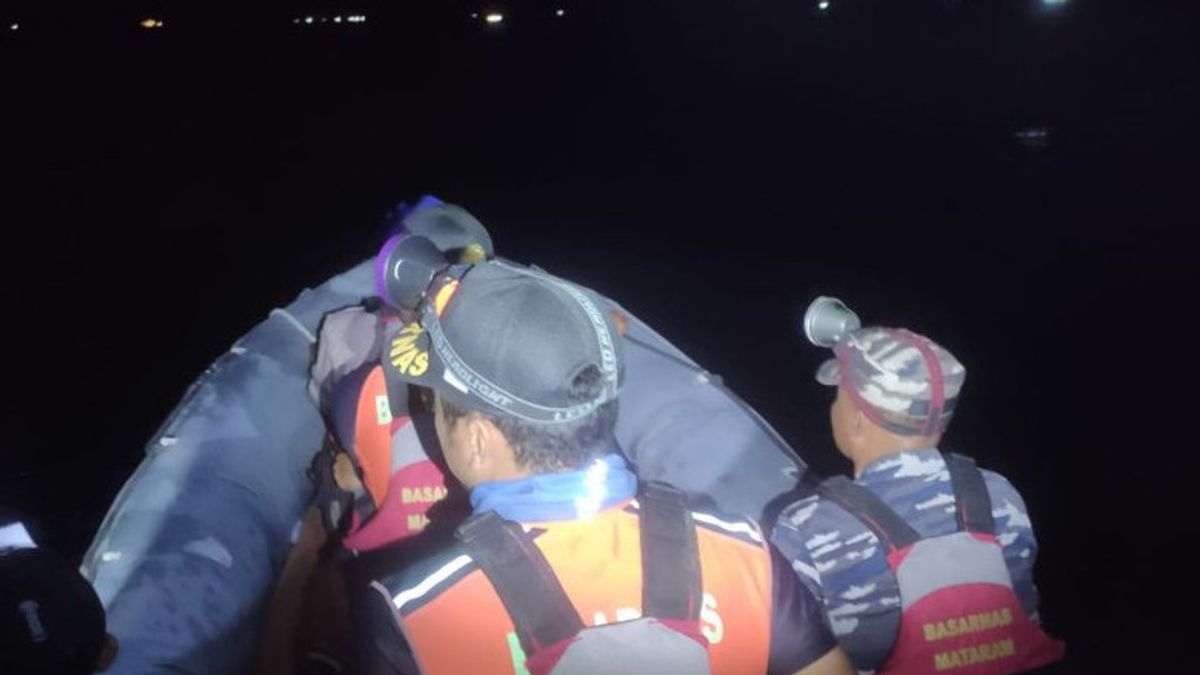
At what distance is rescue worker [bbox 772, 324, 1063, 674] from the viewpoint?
222cm

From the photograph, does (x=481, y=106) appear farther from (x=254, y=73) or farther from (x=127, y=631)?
(x=127, y=631)

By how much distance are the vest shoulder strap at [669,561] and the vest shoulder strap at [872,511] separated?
736 mm

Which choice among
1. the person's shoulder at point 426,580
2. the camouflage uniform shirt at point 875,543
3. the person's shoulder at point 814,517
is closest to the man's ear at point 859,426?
the camouflage uniform shirt at point 875,543

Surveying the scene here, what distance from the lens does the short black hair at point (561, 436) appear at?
1657mm

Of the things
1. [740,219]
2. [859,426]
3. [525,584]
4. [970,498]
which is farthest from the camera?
[740,219]

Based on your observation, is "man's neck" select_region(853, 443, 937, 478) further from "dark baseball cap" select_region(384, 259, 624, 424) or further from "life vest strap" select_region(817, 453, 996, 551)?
"dark baseball cap" select_region(384, 259, 624, 424)

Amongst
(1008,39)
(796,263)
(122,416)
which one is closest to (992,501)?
(122,416)

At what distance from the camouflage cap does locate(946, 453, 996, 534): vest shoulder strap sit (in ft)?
0.37

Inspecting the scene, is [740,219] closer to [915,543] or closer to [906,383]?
[906,383]

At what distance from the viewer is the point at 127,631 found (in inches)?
95.3

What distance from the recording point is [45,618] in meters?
1.61

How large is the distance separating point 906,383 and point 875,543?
41cm

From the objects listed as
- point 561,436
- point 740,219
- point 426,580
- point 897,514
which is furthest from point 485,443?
point 740,219

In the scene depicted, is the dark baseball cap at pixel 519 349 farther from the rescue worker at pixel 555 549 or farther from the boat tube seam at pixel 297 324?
the boat tube seam at pixel 297 324
